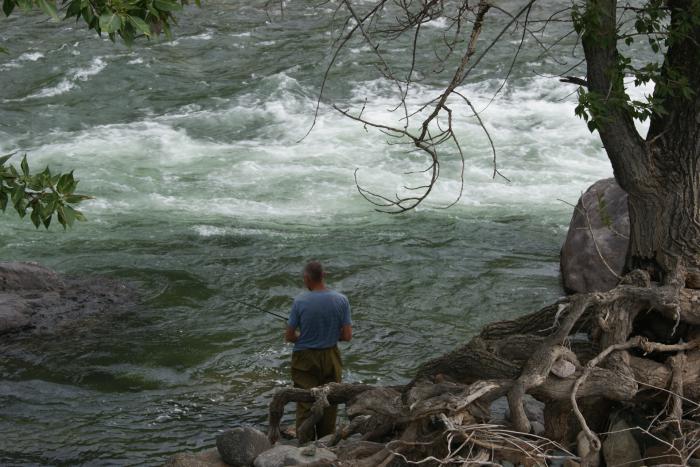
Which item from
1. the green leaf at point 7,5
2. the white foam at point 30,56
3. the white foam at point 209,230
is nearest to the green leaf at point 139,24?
the green leaf at point 7,5

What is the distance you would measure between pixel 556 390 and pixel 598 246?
450 cm

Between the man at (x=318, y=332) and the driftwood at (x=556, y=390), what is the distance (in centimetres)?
61

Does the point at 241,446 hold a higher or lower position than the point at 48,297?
lower

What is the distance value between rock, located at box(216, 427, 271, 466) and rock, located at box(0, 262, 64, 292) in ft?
14.1

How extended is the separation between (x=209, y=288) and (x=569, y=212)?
4.84 m

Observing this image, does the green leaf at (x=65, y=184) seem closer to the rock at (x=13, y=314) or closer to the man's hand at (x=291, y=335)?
the man's hand at (x=291, y=335)

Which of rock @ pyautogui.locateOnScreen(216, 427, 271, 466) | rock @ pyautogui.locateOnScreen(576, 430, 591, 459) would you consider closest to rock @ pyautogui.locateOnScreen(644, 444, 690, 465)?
rock @ pyautogui.locateOnScreen(576, 430, 591, 459)

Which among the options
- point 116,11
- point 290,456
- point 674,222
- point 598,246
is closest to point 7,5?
point 116,11

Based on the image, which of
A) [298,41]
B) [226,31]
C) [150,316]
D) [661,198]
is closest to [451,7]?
[298,41]

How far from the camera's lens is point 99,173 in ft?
45.8

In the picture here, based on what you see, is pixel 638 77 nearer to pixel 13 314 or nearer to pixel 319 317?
pixel 319 317

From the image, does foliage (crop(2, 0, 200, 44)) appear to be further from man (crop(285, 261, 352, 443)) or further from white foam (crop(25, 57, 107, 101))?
white foam (crop(25, 57, 107, 101))

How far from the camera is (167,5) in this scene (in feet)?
15.1

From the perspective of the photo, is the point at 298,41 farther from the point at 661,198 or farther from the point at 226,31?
the point at 661,198
